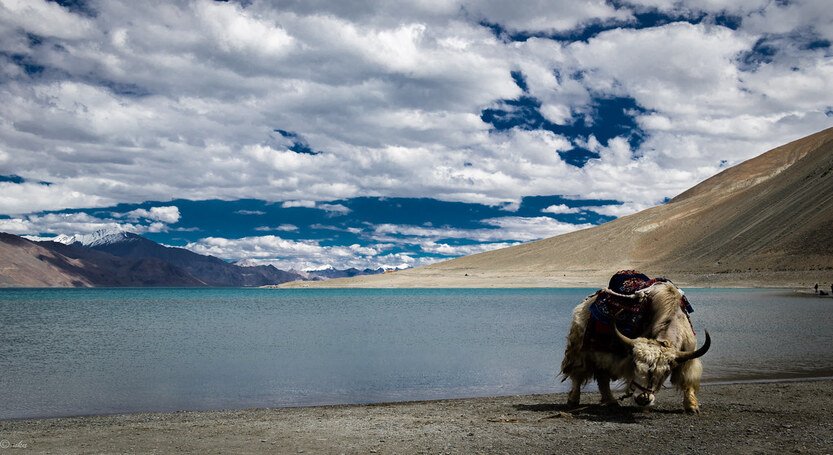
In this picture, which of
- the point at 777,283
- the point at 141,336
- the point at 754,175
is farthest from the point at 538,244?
the point at 141,336

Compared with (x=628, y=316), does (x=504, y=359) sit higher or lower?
lower

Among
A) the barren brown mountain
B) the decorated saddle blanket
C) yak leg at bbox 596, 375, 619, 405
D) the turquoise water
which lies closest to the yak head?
the decorated saddle blanket

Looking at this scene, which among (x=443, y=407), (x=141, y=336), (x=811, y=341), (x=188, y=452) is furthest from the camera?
(x=141, y=336)

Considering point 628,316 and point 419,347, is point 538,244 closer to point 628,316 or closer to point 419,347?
point 419,347

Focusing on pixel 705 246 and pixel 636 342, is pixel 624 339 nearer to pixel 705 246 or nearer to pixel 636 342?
pixel 636 342

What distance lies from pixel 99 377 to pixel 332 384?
642cm

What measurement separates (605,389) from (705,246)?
432 ft

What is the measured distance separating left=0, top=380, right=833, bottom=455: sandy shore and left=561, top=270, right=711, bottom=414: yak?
0.52 meters

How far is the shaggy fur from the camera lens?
9812 mm

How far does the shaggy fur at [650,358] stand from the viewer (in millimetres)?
9812

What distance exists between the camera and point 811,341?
23.6m

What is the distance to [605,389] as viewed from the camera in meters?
11.5

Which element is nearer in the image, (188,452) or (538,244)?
(188,452)

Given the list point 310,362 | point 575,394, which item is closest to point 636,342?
point 575,394
